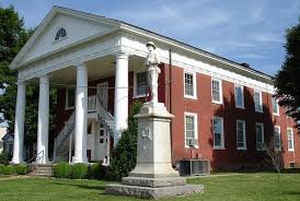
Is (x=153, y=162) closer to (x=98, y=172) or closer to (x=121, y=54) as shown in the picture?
(x=98, y=172)

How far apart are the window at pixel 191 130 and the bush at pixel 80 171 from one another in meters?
6.82

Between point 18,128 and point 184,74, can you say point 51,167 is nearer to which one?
point 18,128

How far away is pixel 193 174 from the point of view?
74.3 feet

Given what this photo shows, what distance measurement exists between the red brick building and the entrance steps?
73 cm

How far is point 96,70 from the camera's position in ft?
90.0

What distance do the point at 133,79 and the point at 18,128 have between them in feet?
31.9

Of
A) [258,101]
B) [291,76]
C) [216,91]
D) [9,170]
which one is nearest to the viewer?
[291,76]

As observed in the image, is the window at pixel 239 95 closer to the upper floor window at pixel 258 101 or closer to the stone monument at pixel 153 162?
the upper floor window at pixel 258 101

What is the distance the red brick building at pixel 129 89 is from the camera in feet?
76.0

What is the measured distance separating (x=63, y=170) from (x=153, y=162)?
11.4 metres

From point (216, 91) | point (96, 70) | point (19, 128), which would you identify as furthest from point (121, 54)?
point (19, 128)

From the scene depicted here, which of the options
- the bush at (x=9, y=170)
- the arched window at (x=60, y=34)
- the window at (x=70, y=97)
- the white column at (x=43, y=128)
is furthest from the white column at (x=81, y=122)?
the window at (x=70, y=97)

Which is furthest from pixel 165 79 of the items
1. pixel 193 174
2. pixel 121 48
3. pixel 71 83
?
A: pixel 71 83

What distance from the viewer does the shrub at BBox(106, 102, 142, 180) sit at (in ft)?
64.3
